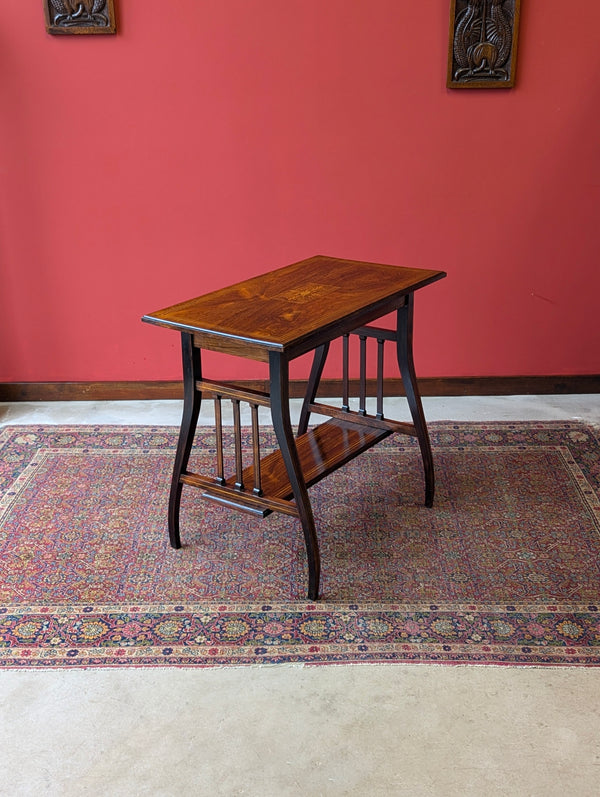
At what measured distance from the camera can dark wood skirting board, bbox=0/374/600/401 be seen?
4.66 metres

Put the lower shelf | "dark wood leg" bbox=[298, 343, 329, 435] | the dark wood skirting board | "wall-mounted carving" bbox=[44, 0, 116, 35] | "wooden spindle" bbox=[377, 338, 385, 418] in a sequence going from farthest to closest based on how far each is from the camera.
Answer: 1. the dark wood skirting board
2. "wall-mounted carving" bbox=[44, 0, 116, 35]
3. "dark wood leg" bbox=[298, 343, 329, 435]
4. "wooden spindle" bbox=[377, 338, 385, 418]
5. the lower shelf

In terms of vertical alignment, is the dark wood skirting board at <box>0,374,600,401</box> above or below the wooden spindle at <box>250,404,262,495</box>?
below

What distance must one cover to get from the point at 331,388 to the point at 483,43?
182 cm

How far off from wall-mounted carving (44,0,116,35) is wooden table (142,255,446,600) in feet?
5.14

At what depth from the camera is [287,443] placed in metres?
2.76

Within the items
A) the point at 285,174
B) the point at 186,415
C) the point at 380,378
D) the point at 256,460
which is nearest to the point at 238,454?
the point at 256,460

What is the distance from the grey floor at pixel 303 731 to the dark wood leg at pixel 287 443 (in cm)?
40

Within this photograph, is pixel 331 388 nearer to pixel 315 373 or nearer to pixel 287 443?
pixel 315 373

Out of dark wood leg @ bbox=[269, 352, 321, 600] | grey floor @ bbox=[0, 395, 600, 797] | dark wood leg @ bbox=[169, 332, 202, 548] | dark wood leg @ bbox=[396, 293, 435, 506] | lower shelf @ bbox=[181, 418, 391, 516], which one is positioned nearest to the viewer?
grey floor @ bbox=[0, 395, 600, 797]

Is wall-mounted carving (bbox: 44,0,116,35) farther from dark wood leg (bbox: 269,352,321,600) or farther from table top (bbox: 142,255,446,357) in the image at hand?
dark wood leg (bbox: 269,352,321,600)

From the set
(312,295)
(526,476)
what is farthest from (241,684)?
(526,476)

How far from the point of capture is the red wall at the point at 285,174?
412 centimetres

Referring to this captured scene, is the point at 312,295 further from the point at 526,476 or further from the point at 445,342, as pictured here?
the point at 445,342

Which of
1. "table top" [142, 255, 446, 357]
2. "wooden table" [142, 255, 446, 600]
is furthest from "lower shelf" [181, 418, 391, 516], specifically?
"table top" [142, 255, 446, 357]
